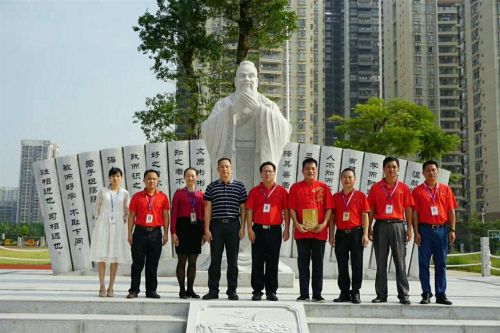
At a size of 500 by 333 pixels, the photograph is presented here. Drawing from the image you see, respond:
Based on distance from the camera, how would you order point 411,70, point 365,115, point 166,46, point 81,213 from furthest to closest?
point 411,70, point 365,115, point 166,46, point 81,213

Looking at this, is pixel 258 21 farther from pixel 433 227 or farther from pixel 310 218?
pixel 433 227

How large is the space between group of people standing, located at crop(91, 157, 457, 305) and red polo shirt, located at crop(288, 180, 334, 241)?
0.03 feet

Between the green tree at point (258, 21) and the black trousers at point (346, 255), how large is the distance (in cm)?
763

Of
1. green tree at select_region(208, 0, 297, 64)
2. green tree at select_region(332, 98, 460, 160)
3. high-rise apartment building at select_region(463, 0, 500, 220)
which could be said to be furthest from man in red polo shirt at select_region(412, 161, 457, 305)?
high-rise apartment building at select_region(463, 0, 500, 220)

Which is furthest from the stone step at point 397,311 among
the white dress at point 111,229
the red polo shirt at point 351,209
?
the white dress at point 111,229

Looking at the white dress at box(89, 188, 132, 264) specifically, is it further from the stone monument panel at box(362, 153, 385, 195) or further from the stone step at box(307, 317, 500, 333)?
the stone monument panel at box(362, 153, 385, 195)

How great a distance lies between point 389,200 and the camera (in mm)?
5691

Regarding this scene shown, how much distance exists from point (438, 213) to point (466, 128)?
135 ft

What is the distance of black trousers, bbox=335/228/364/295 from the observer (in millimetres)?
5664

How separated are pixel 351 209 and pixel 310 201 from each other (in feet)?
1.47

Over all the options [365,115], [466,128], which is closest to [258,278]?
[365,115]

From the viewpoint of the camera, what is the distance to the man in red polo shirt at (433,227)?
5696 millimetres

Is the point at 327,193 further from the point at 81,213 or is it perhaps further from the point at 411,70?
the point at 411,70

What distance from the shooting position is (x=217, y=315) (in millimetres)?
4988
